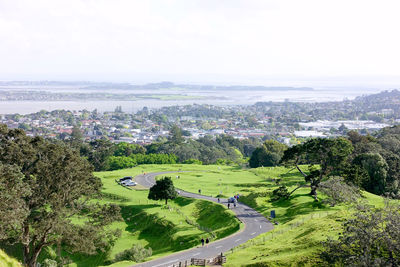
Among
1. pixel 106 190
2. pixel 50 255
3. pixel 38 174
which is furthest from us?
pixel 106 190

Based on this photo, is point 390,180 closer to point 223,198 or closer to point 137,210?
point 223,198

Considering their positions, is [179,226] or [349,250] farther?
[179,226]

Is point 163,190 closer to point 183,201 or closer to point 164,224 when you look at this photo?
point 183,201

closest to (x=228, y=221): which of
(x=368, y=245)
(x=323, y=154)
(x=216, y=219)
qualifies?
(x=216, y=219)

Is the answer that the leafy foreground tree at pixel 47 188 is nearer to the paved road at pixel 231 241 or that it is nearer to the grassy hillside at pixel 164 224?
the grassy hillside at pixel 164 224

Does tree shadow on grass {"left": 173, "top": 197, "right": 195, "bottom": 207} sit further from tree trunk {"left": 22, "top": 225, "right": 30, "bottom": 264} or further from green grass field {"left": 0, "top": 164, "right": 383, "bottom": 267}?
tree trunk {"left": 22, "top": 225, "right": 30, "bottom": 264}

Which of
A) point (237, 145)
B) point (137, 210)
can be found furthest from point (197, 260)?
point (237, 145)

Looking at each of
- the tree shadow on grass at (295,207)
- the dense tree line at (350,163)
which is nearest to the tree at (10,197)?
the tree shadow on grass at (295,207)

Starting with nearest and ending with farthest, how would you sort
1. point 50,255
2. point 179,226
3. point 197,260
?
point 197,260 → point 50,255 → point 179,226

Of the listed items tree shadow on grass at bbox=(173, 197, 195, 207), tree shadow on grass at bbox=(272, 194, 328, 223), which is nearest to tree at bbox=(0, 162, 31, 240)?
tree shadow on grass at bbox=(272, 194, 328, 223)
